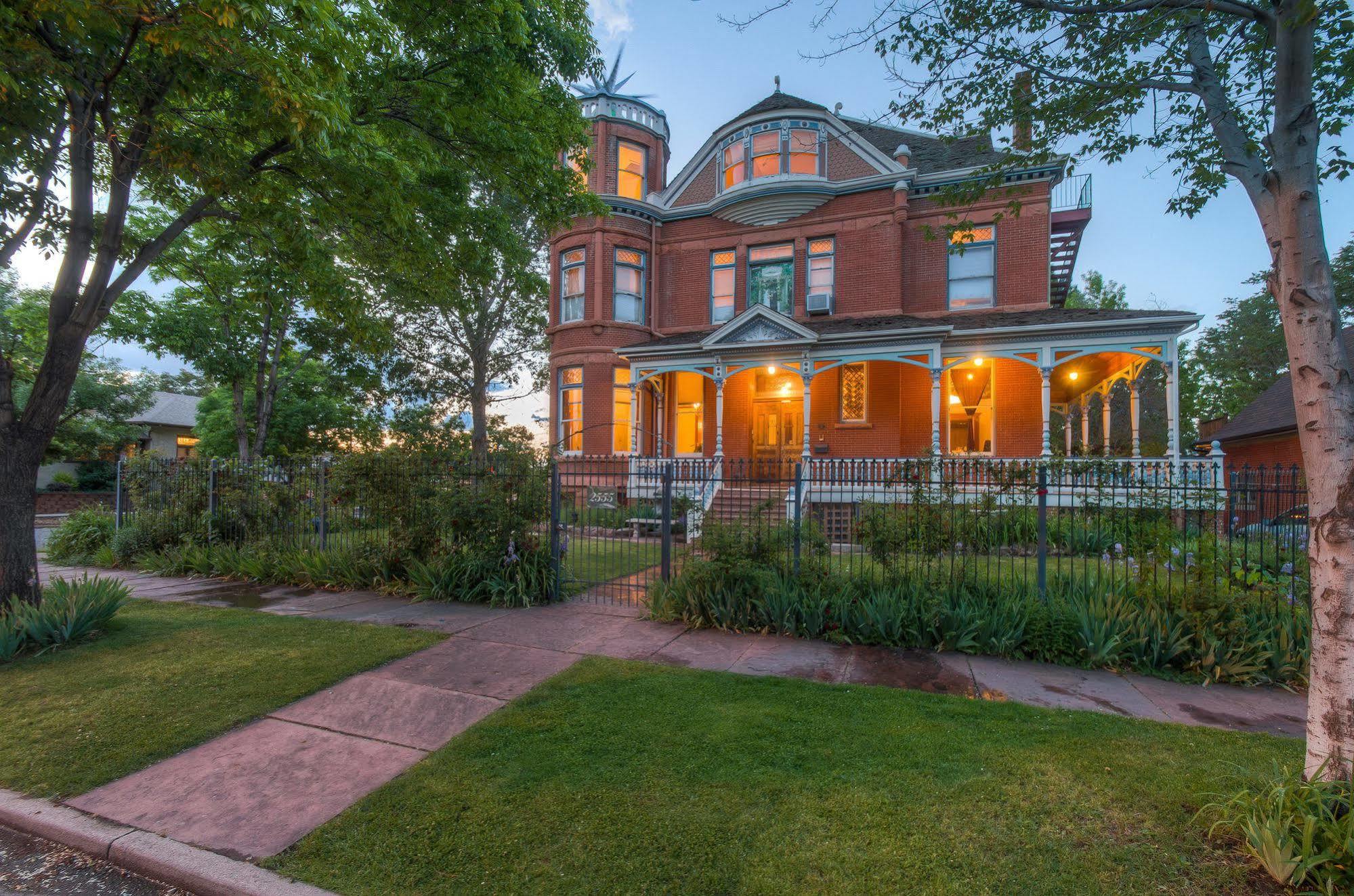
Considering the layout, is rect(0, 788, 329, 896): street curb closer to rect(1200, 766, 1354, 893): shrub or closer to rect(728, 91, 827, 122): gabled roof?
rect(1200, 766, 1354, 893): shrub

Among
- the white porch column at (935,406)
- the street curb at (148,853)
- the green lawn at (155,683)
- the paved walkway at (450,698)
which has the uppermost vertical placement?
the white porch column at (935,406)

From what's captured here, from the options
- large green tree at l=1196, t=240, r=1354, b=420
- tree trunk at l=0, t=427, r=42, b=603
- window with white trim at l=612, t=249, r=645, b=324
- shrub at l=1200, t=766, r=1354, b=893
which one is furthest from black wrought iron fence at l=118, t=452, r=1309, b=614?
large green tree at l=1196, t=240, r=1354, b=420

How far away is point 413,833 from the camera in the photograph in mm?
3199

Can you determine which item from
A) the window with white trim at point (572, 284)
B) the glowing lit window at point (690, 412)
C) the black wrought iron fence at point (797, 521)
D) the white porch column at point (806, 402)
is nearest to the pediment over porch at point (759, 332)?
the white porch column at point (806, 402)

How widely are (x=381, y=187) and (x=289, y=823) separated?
6.68 meters

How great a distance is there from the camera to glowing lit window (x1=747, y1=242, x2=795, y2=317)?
18.9 m

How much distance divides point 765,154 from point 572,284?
291 inches

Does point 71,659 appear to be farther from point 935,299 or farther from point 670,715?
point 935,299

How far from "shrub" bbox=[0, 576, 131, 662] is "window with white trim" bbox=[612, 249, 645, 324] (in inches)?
592

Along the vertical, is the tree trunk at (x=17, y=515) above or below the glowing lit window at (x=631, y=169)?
below

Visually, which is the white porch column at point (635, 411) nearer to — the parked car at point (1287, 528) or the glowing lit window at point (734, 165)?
the glowing lit window at point (734, 165)

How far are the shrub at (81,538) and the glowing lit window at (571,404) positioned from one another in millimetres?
11190

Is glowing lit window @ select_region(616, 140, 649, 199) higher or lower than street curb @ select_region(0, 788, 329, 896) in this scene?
higher

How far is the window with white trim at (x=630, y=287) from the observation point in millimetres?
19859
